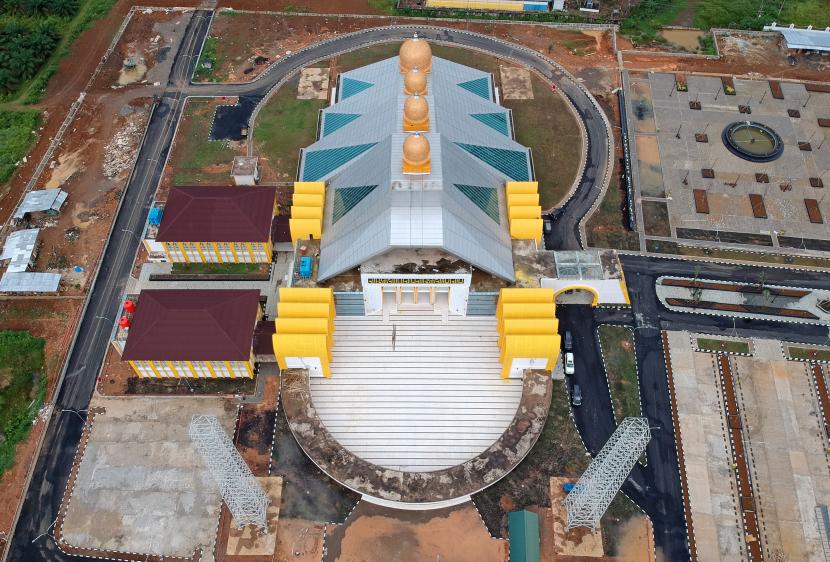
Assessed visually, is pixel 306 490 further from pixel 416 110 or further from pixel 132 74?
pixel 132 74

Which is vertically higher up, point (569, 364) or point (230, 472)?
point (569, 364)

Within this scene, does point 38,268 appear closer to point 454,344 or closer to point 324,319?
point 324,319

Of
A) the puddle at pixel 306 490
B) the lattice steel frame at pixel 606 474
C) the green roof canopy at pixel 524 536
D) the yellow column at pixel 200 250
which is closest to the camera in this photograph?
the lattice steel frame at pixel 606 474

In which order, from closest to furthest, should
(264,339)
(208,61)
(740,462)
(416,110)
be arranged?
1. (740,462)
2. (264,339)
3. (416,110)
4. (208,61)

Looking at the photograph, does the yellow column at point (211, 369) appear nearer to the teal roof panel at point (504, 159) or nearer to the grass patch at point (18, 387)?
the grass patch at point (18, 387)

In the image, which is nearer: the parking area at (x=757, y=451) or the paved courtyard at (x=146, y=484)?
the parking area at (x=757, y=451)

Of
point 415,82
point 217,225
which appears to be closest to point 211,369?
point 217,225

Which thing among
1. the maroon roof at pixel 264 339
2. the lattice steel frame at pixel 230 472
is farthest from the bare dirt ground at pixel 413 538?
the maroon roof at pixel 264 339
